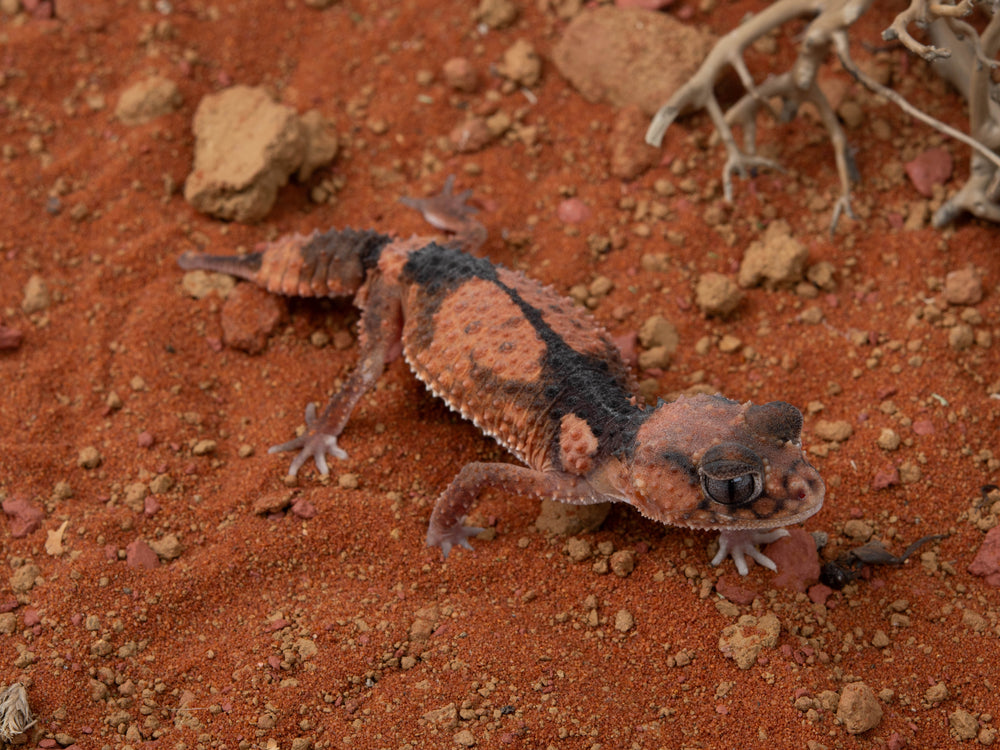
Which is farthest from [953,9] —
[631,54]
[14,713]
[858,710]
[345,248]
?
[14,713]

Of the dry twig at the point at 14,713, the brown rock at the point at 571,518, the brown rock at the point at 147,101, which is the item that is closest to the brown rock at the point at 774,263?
the brown rock at the point at 571,518

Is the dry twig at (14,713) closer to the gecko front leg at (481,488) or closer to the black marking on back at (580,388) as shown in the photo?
the gecko front leg at (481,488)

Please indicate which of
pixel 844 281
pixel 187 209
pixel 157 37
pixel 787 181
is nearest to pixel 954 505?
pixel 844 281

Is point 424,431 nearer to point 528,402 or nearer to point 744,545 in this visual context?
point 528,402

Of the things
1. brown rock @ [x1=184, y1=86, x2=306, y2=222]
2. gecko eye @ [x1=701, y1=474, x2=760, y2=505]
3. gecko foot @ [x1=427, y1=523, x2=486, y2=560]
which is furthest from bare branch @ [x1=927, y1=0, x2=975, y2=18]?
brown rock @ [x1=184, y1=86, x2=306, y2=222]

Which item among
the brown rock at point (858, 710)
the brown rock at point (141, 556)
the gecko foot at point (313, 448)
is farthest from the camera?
the gecko foot at point (313, 448)

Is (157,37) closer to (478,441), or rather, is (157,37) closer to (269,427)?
(269,427)

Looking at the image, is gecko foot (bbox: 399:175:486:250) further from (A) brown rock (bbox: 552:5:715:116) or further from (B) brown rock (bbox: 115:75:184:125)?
(B) brown rock (bbox: 115:75:184:125)
